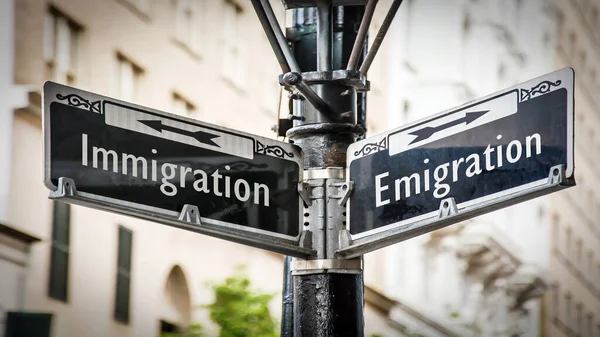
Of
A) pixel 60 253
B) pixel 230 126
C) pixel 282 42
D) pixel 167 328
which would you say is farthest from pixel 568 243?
pixel 282 42

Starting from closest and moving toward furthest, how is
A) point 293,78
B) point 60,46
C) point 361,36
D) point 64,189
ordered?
1. point 64,189
2. point 293,78
3. point 361,36
4. point 60,46

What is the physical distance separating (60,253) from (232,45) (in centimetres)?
856

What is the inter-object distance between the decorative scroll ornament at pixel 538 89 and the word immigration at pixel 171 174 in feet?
3.12

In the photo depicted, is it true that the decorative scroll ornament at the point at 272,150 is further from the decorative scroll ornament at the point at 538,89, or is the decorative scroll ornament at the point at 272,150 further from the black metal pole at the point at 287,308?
the black metal pole at the point at 287,308

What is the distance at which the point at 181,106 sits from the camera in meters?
24.8

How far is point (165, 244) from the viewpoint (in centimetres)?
2339

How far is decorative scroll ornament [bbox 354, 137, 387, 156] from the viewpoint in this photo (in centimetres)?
429

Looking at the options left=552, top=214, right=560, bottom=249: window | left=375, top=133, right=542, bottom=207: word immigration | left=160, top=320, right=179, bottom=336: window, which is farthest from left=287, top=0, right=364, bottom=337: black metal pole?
left=552, top=214, right=560, bottom=249: window

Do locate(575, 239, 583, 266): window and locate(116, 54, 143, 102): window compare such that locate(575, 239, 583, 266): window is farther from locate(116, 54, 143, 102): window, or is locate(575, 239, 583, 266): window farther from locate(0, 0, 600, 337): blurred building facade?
locate(116, 54, 143, 102): window

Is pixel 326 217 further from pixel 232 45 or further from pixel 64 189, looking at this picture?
pixel 232 45

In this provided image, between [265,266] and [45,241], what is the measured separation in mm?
9352

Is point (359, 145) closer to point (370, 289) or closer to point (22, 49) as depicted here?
point (22, 49)

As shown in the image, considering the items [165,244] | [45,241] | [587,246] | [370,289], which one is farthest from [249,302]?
[587,246]

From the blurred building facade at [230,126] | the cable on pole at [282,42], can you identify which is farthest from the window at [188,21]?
the cable on pole at [282,42]
